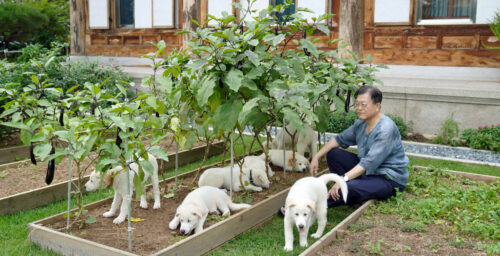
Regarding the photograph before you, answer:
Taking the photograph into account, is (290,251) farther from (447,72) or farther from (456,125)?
(447,72)

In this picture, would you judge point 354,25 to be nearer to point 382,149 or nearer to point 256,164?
point 256,164

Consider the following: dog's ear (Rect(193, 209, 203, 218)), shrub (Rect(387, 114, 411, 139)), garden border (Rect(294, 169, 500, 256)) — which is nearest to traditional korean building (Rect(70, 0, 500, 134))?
shrub (Rect(387, 114, 411, 139))

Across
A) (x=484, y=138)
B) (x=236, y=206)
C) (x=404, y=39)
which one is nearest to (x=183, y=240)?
(x=236, y=206)

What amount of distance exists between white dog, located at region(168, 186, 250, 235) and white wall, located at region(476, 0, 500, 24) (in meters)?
7.53

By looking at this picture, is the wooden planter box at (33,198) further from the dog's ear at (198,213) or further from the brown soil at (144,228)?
the dog's ear at (198,213)

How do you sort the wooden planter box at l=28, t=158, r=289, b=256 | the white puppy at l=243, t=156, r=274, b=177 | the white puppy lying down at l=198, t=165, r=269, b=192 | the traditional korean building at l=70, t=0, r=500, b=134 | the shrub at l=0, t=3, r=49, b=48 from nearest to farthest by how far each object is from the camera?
1. the wooden planter box at l=28, t=158, r=289, b=256
2. the white puppy lying down at l=198, t=165, r=269, b=192
3. the white puppy at l=243, t=156, r=274, b=177
4. the traditional korean building at l=70, t=0, r=500, b=134
5. the shrub at l=0, t=3, r=49, b=48

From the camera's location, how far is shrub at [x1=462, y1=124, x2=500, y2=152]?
654 cm

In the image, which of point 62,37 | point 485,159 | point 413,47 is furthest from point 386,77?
point 62,37

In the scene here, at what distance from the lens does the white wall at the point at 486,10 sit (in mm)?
9211

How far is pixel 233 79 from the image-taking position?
139 inches

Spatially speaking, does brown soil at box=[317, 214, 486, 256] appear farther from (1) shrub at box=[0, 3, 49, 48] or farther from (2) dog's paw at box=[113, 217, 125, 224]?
(1) shrub at box=[0, 3, 49, 48]

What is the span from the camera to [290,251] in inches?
135

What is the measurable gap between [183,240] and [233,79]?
122 cm

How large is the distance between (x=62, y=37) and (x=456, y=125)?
16.9 metres
